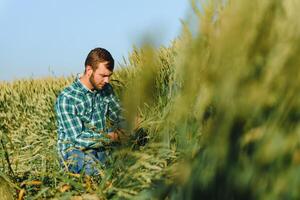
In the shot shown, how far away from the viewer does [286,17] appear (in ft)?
4.07

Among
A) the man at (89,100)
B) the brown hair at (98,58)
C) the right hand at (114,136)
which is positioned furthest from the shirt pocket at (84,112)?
the right hand at (114,136)

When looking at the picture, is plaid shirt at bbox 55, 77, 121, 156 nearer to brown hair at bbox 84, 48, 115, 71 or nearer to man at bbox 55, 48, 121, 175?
man at bbox 55, 48, 121, 175

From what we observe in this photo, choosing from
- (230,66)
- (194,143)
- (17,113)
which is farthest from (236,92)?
(17,113)

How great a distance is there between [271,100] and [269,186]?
0.65ft

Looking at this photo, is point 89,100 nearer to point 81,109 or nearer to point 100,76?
point 81,109

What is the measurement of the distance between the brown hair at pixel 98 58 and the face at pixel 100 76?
30mm

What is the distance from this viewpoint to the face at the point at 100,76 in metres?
4.09

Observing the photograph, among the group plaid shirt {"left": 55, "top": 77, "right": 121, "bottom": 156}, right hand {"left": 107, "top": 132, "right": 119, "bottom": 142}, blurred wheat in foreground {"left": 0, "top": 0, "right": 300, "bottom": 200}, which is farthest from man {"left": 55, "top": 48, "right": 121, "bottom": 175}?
blurred wheat in foreground {"left": 0, "top": 0, "right": 300, "bottom": 200}

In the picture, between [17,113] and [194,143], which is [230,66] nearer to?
[194,143]

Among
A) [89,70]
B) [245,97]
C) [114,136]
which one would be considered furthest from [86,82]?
[245,97]

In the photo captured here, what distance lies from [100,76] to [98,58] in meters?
0.13

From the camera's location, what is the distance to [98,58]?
13.5 feet

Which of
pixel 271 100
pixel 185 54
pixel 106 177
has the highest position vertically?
pixel 185 54

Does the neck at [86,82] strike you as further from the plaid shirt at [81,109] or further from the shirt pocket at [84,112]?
the shirt pocket at [84,112]
